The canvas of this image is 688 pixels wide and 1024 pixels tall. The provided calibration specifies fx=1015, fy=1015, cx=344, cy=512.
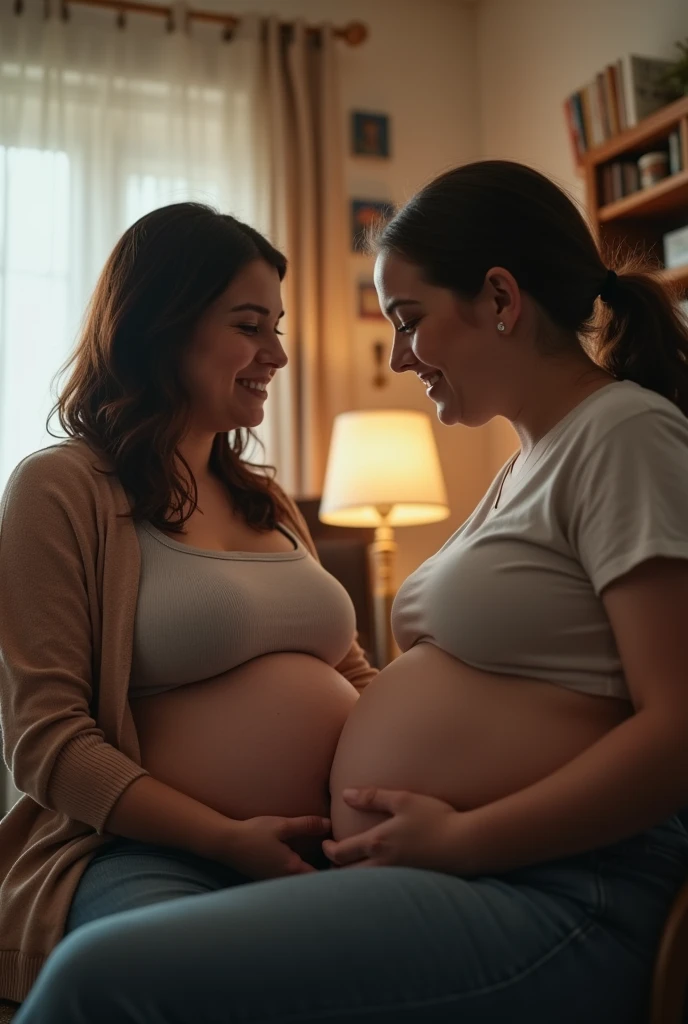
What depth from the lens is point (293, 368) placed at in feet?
11.0

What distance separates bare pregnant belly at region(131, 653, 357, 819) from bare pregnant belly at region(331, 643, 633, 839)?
0.35 feet

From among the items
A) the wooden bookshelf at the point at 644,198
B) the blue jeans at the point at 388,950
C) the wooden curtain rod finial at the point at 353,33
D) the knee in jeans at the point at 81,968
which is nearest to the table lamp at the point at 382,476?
the wooden bookshelf at the point at 644,198

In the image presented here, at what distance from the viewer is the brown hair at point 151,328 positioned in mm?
1350

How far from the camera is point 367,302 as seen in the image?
3.60 metres

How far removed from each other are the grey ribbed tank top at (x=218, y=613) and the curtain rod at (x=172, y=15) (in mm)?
2553

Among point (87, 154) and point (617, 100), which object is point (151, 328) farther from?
point (87, 154)

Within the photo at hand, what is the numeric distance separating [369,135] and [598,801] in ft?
10.5

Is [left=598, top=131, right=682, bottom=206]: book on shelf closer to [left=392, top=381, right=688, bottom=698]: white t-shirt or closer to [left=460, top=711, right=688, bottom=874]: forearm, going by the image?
[left=392, top=381, right=688, bottom=698]: white t-shirt

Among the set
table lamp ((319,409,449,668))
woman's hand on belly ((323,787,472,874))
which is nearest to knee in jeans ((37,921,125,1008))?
woman's hand on belly ((323,787,472,874))

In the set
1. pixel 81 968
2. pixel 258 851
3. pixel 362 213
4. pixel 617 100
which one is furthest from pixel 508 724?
pixel 362 213

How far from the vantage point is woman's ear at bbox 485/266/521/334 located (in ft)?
3.52

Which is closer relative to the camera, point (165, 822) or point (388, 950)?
point (388, 950)

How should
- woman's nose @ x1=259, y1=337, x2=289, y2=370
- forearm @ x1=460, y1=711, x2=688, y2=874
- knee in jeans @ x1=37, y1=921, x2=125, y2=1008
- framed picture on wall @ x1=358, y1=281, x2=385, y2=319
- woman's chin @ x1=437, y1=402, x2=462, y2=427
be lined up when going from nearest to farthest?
knee in jeans @ x1=37, y1=921, x2=125, y2=1008
forearm @ x1=460, y1=711, x2=688, y2=874
woman's chin @ x1=437, y1=402, x2=462, y2=427
woman's nose @ x1=259, y1=337, x2=289, y2=370
framed picture on wall @ x1=358, y1=281, x2=385, y2=319

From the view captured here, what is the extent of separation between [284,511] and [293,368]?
186 centimetres
